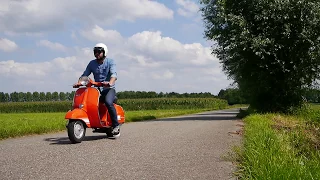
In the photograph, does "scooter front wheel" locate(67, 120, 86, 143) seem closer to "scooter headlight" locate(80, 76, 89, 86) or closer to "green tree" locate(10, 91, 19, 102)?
"scooter headlight" locate(80, 76, 89, 86)

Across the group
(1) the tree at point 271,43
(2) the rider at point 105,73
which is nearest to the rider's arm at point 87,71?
(2) the rider at point 105,73

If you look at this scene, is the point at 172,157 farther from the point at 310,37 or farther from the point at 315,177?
the point at 310,37

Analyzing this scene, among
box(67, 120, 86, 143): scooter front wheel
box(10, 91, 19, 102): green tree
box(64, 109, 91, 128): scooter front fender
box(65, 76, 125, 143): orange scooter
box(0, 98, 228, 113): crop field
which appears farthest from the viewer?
box(10, 91, 19, 102): green tree

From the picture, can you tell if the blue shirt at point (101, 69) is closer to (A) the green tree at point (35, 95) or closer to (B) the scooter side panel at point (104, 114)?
(B) the scooter side panel at point (104, 114)

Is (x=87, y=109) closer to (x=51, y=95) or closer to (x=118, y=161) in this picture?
(x=118, y=161)

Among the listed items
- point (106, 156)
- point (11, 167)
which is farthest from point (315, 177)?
point (11, 167)

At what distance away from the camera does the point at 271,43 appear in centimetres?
1878

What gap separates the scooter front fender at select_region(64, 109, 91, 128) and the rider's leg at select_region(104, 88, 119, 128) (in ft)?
1.80

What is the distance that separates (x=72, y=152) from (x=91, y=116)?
2.02 meters

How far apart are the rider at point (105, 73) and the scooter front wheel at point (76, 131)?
785mm

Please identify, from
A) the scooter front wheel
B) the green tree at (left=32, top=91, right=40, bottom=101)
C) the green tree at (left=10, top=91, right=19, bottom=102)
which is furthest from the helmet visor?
the green tree at (left=32, top=91, right=40, bottom=101)

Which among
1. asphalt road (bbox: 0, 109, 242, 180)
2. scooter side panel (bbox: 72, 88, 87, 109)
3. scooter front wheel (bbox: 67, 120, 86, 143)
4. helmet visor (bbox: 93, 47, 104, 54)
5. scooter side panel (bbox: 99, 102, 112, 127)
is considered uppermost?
helmet visor (bbox: 93, 47, 104, 54)

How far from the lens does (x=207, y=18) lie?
2252 cm

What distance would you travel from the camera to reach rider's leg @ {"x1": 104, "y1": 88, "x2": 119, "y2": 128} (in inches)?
331
